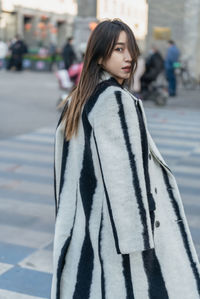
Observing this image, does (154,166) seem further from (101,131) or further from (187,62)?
(187,62)

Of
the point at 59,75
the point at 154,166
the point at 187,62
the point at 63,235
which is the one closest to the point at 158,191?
the point at 154,166

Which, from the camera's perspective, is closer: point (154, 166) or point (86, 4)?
point (154, 166)

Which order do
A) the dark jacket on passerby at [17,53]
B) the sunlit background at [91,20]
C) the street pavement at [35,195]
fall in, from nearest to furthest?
the street pavement at [35,195], the sunlit background at [91,20], the dark jacket on passerby at [17,53]

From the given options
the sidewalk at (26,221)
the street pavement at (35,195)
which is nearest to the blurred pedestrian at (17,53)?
the street pavement at (35,195)

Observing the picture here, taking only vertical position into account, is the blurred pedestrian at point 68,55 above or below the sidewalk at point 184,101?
above

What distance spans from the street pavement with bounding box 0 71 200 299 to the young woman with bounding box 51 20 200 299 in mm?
1323

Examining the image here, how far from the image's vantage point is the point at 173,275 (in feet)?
9.00

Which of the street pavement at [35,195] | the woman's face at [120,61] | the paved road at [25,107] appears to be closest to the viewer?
the woman's face at [120,61]

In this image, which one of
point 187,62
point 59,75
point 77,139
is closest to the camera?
point 77,139

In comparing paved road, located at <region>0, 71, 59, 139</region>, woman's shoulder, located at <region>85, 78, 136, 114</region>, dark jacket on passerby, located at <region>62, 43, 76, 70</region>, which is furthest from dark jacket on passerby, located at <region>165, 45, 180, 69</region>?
woman's shoulder, located at <region>85, 78, 136, 114</region>

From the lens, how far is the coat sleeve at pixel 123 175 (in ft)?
8.25

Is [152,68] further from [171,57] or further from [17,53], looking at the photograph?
[17,53]

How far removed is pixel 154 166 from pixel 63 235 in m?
0.52

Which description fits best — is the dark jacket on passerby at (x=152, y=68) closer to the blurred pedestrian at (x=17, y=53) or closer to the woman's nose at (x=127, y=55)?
the blurred pedestrian at (x=17, y=53)
